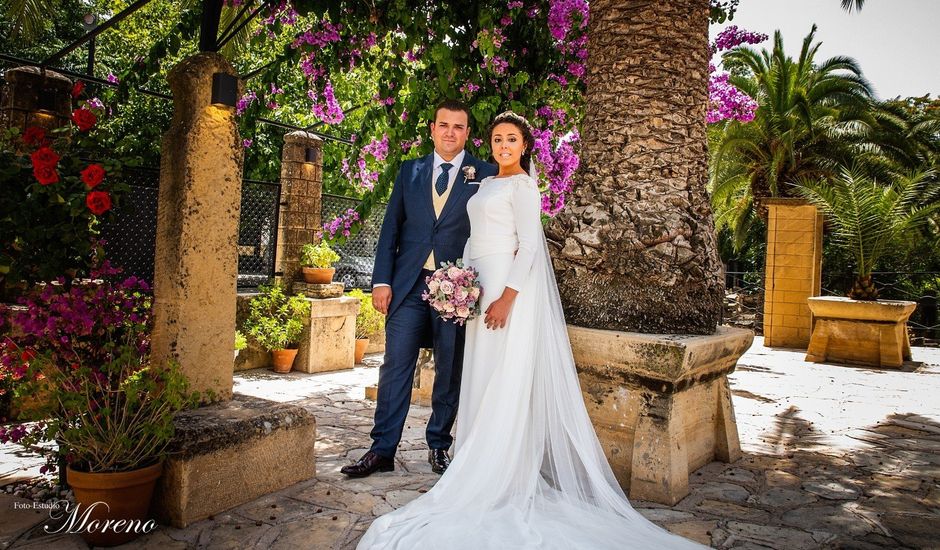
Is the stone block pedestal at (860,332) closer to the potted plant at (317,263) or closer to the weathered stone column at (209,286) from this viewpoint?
the potted plant at (317,263)

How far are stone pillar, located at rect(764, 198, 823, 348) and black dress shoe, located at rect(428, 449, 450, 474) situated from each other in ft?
31.0

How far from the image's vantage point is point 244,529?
281cm

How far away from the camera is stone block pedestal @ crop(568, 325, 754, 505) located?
3.37m

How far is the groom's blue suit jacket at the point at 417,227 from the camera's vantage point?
378cm

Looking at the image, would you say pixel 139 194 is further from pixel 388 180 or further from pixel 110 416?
pixel 110 416

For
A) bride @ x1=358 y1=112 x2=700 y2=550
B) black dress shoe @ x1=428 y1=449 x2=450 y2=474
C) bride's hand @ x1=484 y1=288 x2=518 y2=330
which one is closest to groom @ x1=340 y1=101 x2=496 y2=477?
black dress shoe @ x1=428 y1=449 x2=450 y2=474

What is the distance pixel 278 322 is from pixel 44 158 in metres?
4.71

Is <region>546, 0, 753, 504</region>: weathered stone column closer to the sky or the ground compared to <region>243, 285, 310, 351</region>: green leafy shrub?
closer to the sky

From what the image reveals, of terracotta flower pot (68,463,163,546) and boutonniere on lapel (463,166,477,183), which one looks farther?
boutonniere on lapel (463,166,477,183)

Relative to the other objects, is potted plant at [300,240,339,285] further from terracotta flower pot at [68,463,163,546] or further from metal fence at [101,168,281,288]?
terracotta flower pot at [68,463,163,546]

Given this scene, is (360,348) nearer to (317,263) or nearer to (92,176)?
(317,263)

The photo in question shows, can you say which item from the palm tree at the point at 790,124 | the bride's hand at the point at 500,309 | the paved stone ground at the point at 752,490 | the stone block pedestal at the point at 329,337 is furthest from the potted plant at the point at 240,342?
the palm tree at the point at 790,124

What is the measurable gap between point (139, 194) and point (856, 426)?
7.27 metres

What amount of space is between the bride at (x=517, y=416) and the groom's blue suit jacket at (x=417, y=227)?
0.17 metres
